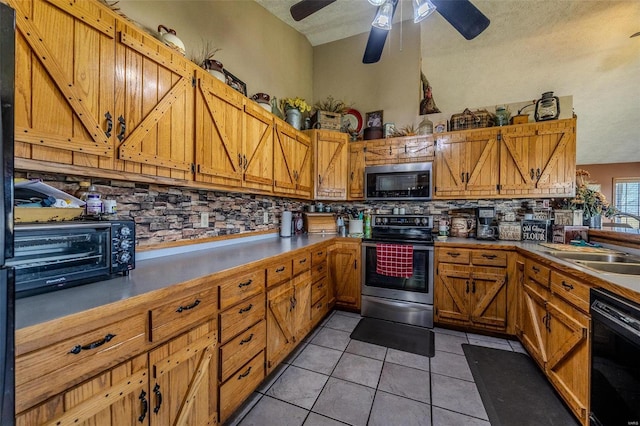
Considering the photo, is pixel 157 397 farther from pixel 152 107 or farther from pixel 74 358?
pixel 152 107

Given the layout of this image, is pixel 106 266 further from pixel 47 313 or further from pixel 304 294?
pixel 304 294

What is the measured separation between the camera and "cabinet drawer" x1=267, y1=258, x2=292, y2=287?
1834 mm

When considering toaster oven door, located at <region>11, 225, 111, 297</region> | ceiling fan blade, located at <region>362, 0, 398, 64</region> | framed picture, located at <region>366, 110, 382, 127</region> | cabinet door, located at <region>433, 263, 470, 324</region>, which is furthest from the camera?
framed picture, located at <region>366, 110, 382, 127</region>

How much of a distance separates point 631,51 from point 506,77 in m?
1.35

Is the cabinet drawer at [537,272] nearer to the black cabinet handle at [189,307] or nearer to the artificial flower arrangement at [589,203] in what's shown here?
the artificial flower arrangement at [589,203]

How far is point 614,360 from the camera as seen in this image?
4.02ft

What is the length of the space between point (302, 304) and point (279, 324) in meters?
0.38

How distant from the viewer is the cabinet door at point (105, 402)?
0.77 metres

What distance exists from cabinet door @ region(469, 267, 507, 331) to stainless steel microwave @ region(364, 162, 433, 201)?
104 centimetres

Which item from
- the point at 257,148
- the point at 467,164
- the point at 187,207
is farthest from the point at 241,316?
the point at 467,164

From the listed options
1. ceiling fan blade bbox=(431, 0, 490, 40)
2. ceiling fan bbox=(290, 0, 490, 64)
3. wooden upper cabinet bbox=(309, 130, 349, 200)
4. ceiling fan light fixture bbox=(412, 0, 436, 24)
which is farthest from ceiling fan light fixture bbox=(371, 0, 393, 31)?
wooden upper cabinet bbox=(309, 130, 349, 200)

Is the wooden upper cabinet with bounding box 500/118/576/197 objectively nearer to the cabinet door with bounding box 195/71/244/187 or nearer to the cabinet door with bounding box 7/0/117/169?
the cabinet door with bounding box 195/71/244/187

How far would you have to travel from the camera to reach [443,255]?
8.82ft

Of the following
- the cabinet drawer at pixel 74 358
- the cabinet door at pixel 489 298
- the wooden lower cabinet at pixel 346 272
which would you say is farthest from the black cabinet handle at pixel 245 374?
the cabinet door at pixel 489 298
